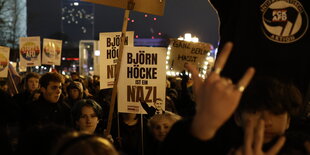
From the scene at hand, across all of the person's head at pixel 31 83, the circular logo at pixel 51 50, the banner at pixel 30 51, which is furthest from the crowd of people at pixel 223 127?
the circular logo at pixel 51 50

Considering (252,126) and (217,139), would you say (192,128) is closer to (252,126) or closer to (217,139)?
(217,139)

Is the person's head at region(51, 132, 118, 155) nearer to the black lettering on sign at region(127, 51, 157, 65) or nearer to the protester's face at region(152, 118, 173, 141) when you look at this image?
the protester's face at region(152, 118, 173, 141)

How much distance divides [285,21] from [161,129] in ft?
5.56

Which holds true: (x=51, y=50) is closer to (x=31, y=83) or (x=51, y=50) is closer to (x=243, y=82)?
(x=31, y=83)

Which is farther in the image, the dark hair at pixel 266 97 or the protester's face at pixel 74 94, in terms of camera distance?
the protester's face at pixel 74 94

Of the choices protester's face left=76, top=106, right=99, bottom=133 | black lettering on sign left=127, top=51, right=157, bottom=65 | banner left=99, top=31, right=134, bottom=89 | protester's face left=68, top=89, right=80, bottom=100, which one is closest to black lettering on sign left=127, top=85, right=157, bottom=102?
black lettering on sign left=127, top=51, right=157, bottom=65

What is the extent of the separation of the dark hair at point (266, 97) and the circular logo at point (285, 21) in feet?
2.32

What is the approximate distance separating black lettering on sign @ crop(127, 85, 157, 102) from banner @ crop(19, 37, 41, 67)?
820cm

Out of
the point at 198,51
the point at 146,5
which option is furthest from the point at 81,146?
the point at 198,51

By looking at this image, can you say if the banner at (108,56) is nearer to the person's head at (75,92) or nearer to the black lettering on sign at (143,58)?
the black lettering on sign at (143,58)

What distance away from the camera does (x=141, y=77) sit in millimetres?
5734

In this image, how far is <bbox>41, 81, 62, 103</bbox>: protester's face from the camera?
17.0 feet

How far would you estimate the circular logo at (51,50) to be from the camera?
1414 centimetres

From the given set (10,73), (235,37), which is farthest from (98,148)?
(10,73)
